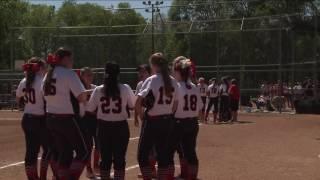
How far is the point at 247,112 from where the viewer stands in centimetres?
3609

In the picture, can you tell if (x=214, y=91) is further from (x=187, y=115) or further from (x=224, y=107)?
(x=187, y=115)

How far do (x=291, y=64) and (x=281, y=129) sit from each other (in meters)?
15.3

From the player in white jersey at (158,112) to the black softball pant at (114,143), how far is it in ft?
1.14

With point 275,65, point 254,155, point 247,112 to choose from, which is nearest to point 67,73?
point 254,155

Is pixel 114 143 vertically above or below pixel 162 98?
below

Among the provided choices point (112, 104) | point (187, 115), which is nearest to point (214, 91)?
point (187, 115)

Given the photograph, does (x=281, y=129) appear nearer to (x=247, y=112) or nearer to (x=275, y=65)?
(x=247, y=112)

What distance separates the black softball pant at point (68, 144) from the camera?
8969 mm

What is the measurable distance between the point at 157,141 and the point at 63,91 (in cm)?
153

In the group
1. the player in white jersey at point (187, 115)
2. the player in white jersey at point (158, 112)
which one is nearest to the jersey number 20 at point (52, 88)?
the player in white jersey at point (158, 112)

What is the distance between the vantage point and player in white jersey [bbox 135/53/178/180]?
30.1ft

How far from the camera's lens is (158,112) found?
9.19 meters

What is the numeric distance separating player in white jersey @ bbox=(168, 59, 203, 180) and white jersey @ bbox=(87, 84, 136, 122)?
93 centimetres

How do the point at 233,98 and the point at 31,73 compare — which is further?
the point at 233,98
